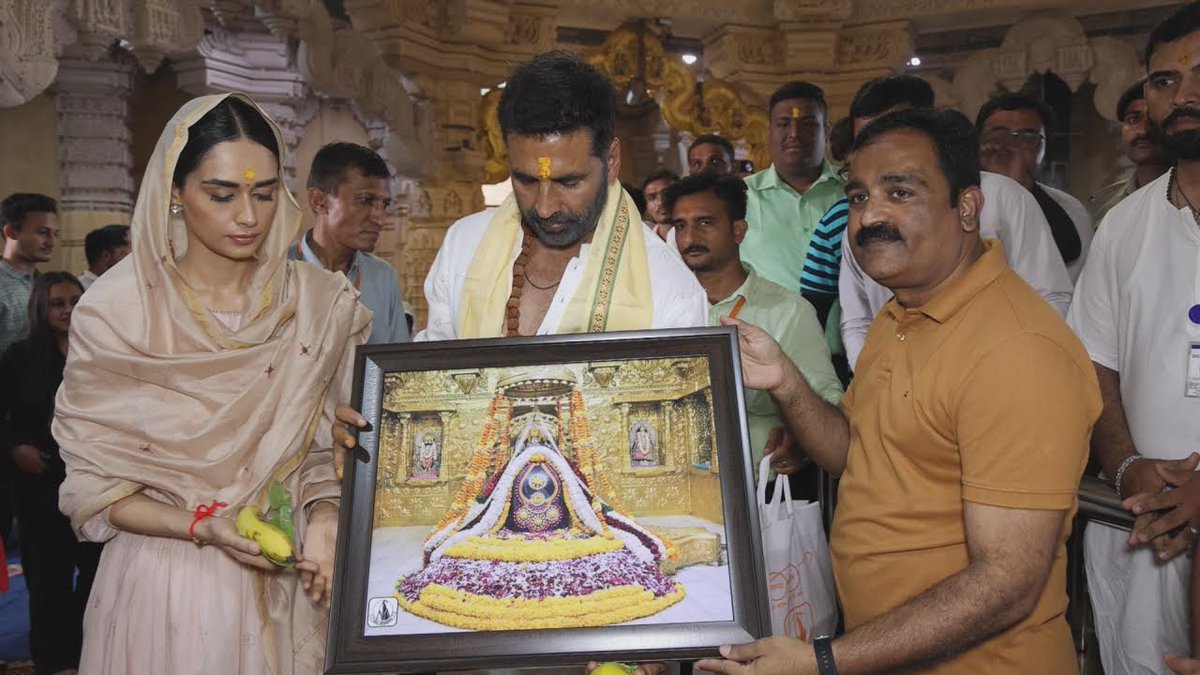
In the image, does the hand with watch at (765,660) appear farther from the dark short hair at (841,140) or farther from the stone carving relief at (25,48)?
the stone carving relief at (25,48)

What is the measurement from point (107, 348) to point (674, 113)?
7.52 metres

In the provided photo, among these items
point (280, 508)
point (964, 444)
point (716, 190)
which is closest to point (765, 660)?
point (964, 444)

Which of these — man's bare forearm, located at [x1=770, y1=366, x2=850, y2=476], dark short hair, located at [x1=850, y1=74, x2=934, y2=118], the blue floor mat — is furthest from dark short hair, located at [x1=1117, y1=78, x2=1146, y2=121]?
the blue floor mat

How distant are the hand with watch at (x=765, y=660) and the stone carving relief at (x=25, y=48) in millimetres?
3785

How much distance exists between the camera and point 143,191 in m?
2.31

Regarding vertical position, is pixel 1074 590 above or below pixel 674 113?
below

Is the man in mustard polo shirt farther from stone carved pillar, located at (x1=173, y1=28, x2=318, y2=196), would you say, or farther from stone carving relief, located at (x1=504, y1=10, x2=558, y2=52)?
stone carved pillar, located at (x1=173, y1=28, x2=318, y2=196)

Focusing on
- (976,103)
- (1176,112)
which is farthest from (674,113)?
(1176,112)

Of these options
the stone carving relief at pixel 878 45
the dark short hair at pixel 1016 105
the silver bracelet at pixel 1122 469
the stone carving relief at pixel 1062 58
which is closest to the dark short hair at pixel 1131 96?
the dark short hair at pixel 1016 105

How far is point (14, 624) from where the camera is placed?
218 inches

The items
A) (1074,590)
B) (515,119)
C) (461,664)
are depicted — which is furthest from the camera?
(1074,590)

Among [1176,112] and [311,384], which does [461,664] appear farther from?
[1176,112]

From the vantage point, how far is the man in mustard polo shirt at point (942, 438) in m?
1.83

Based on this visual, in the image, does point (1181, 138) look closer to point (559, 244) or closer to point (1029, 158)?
point (559, 244)
